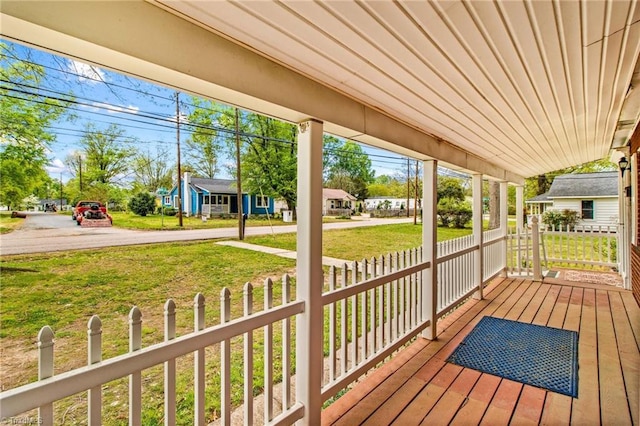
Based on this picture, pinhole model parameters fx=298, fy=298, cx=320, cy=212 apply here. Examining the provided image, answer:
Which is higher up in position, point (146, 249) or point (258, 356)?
point (146, 249)

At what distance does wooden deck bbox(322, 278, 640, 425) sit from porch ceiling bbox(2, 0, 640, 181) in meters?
1.97

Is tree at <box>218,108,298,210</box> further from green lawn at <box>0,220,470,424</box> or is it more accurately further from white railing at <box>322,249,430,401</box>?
white railing at <box>322,249,430,401</box>

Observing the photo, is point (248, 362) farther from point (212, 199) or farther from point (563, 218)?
point (563, 218)

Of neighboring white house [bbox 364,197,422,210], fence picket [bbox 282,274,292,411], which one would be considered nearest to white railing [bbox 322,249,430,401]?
fence picket [bbox 282,274,292,411]

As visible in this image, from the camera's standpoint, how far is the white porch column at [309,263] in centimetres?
184

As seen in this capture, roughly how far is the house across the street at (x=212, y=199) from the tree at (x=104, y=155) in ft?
2.38

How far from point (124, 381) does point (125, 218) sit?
5.85 ft

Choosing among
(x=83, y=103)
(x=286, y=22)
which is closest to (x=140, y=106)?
(x=83, y=103)

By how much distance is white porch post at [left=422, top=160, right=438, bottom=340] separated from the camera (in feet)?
10.6

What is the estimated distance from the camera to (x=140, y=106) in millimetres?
3059

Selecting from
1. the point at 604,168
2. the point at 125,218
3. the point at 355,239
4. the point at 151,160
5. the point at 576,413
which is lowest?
the point at 576,413

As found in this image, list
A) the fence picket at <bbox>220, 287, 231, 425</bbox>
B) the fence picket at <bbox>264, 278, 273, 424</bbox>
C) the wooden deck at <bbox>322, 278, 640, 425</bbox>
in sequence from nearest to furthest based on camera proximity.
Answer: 1. the fence picket at <bbox>220, 287, 231, 425</bbox>
2. the fence picket at <bbox>264, 278, 273, 424</bbox>
3. the wooden deck at <bbox>322, 278, 640, 425</bbox>

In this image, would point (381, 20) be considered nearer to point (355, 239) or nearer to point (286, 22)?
point (286, 22)

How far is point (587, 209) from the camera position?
577 inches
